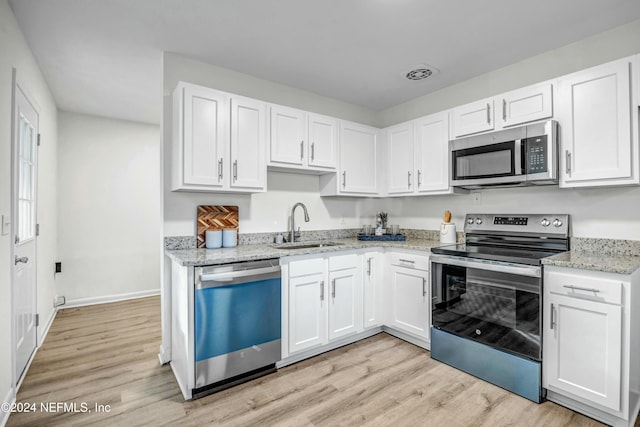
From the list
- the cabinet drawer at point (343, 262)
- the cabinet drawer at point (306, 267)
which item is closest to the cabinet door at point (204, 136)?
the cabinet drawer at point (306, 267)

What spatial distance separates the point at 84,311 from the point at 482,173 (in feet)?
15.4

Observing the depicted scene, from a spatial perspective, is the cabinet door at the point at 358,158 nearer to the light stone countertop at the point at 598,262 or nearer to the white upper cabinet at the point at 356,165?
the white upper cabinet at the point at 356,165

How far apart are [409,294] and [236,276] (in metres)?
1.58

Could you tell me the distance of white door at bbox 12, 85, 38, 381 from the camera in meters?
2.11

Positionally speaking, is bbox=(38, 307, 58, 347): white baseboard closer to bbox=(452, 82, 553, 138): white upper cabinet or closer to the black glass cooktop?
the black glass cooktop

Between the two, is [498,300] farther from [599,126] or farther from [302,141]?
[302,141]

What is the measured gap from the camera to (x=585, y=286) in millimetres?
1822

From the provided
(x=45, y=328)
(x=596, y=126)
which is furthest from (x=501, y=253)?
(x=45, y=328)

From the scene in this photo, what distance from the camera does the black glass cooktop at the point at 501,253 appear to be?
2095 mm

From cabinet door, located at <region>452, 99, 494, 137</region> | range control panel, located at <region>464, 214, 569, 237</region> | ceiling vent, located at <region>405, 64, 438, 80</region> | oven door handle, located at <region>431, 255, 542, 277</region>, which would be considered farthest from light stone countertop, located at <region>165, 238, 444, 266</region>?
ceiling vent, located at <region>405, 64, 438, 80</region>

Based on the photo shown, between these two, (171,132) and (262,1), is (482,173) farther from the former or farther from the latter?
(171,132)

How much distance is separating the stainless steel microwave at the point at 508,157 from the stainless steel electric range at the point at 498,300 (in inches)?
17.2

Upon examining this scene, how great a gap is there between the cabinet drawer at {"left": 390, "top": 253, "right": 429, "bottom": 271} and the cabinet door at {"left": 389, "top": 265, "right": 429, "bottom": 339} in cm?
4

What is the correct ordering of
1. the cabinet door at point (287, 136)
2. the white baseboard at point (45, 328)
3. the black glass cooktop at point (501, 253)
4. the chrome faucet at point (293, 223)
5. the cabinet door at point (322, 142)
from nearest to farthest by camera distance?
1. the black glass cooktop at point (501, 253)
2. the cabinet door at point (287, 136)
3. the white baseboard at point (45, 328)
4. the cabinet door at point (322, 142)
5. the chrome faucet at point (293, 223)
